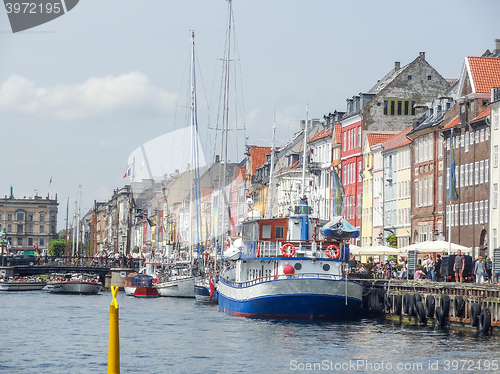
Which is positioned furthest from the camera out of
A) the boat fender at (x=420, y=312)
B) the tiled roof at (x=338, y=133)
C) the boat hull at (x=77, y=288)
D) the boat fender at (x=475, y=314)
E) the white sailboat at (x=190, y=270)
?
the tiled roof at (x=338, y=133)

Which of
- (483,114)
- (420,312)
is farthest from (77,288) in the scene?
(420,312)

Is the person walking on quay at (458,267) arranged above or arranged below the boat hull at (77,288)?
above

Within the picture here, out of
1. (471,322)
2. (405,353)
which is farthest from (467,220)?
(405,353)

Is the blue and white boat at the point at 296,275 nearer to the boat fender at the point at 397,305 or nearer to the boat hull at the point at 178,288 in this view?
the boat fender at the point at 397,305

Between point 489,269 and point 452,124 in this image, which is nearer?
point 489,269

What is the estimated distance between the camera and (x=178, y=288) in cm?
9706

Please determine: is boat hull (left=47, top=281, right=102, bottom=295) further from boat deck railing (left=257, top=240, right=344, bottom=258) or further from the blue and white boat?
boat deck railing (left=257, top=240, right=344, bottom=258)

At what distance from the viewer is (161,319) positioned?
→ 63.2 metres

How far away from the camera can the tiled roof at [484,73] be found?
275ft

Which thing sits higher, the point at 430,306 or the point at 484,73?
the point at 484,73

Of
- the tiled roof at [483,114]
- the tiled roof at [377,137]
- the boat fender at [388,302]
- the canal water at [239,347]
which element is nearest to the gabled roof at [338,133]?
the tiled roof at [377,137]

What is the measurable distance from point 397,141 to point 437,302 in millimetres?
50764

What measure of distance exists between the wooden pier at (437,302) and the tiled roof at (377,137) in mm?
43755

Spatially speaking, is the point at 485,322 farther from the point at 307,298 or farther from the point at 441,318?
the point at 307,298
